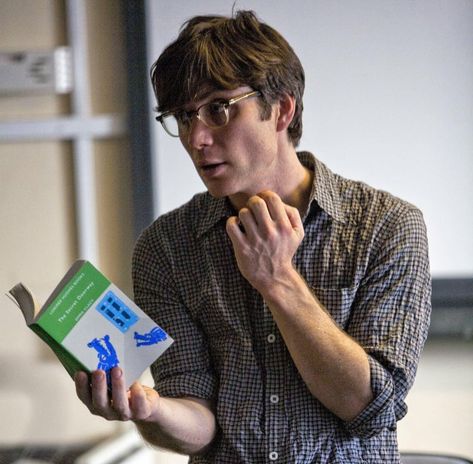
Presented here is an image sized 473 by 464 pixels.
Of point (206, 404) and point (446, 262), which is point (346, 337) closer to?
point (206, 404)

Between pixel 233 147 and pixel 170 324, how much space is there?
34 centimetres

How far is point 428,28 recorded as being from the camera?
7.97 feet

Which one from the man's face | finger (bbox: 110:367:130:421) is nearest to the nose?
the man's face

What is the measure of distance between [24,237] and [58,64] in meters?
0.53

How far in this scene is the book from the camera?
1.21 metres

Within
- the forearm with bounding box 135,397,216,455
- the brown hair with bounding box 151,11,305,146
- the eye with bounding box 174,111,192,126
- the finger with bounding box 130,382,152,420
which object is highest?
the brown hair with bounding box 151,11,305,146

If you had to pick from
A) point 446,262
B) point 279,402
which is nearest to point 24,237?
point 446,262

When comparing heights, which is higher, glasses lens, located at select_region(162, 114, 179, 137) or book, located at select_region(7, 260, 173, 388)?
glasses lens, located at select_region(162, 114, 179, 137)

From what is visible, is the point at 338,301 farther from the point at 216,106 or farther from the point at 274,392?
the point at 216,106

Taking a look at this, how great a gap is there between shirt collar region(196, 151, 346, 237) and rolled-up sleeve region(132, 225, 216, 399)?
0.30 ft

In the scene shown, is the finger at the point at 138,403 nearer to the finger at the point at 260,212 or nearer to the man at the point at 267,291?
the man at the point at 267,291

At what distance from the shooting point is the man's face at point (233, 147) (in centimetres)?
138

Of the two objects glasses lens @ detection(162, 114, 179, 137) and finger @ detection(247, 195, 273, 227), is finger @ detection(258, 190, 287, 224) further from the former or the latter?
glasses lens @ detection(162, 114, 179, 137)

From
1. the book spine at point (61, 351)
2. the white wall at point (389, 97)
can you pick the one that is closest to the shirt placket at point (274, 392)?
the book spine at point (61, 351)
